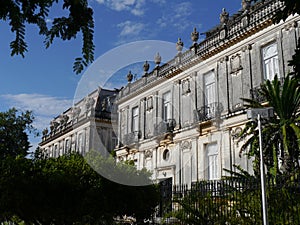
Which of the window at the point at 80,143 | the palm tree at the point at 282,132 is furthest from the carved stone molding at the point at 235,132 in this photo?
the window at the point at 80,143

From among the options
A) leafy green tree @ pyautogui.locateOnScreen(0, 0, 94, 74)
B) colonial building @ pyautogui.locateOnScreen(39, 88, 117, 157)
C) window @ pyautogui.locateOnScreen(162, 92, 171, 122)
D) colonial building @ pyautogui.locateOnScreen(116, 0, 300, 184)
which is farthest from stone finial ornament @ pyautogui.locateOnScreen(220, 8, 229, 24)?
leafy green tree @ pyautogui.locateOnScreen(0, 0, 94, 74)

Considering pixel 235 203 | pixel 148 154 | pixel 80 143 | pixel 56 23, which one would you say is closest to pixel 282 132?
pixel 235 203

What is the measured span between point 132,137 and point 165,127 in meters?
3.92

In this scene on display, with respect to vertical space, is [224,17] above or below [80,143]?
above

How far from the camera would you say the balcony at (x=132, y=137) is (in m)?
26.0

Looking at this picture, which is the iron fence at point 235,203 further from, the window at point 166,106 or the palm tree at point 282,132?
the window at point 166,106

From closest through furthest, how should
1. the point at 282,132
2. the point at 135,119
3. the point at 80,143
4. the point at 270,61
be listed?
the point at 282,132 < the point at 270,61 < the point at 135,119 < the point at 80,143

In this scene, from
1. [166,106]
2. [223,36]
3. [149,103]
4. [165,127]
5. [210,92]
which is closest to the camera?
[223,36]

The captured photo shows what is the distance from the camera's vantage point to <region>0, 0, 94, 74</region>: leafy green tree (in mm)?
2516

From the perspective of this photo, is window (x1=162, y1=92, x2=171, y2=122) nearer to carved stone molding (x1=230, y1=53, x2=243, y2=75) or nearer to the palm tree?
carved stone molding (x1=230, y1=53, x2=243, y2=75)

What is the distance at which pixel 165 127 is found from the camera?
23.3m

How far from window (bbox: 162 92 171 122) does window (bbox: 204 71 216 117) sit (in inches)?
139

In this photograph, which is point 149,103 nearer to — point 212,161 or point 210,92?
point 210,92

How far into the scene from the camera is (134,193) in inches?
557
